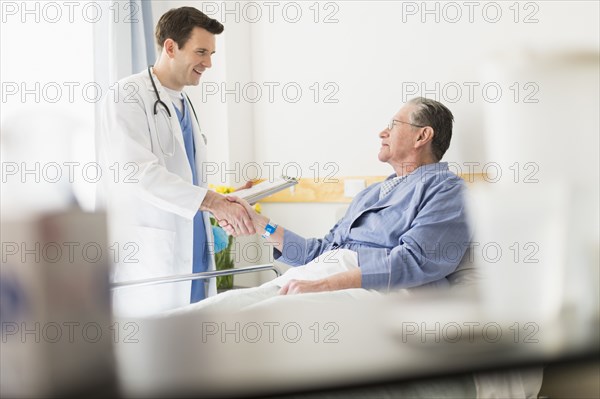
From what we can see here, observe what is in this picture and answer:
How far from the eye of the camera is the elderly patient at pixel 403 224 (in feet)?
1.30

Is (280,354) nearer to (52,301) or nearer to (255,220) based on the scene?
(52,301)

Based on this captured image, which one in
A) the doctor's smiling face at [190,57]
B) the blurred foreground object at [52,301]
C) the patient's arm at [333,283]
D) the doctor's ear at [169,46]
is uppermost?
the doctor's ear at [169,46]

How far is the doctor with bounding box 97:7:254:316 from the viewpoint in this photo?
31 centimetres

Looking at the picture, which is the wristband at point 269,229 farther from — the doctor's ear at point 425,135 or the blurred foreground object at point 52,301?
the blurred foreground object at point 52,301

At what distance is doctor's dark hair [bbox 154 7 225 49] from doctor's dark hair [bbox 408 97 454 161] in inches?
7.4

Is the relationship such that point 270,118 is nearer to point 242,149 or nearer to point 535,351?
point 242,149

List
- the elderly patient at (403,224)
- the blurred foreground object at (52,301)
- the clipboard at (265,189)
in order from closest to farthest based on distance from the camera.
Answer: the blurred foreground object at (52,301)
the elderly patient at (403,224)
the clipboard at (265,189)

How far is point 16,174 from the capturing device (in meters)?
0.24

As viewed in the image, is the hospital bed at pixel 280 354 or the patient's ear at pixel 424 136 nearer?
the hospital bed at pixel 280 354

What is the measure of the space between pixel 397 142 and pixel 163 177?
0.23 meters

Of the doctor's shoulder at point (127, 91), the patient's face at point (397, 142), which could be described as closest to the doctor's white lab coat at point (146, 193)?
the doctor's shoulder at point (127, 91)

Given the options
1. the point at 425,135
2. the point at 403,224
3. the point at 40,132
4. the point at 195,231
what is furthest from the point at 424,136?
the point at 40,132

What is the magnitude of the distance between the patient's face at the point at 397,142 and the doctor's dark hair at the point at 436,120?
2cm

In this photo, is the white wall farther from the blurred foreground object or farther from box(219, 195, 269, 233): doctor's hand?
box(219, 195, 269, 233): doctor's hand
